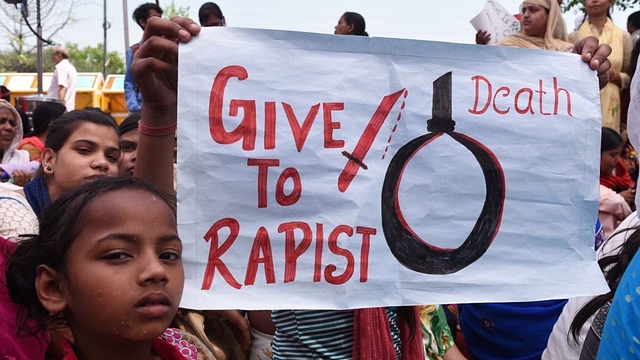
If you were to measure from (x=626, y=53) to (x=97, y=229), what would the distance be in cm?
590

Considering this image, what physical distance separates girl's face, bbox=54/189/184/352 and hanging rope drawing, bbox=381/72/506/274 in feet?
1.76

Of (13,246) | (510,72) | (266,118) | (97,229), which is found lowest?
(13,246)

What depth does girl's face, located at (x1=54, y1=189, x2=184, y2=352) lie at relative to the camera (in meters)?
1.66

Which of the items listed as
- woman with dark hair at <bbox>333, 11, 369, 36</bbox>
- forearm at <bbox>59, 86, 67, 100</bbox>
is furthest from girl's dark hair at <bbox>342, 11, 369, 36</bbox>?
forearm at <bbox>59, 86, 67, 100</bbox>

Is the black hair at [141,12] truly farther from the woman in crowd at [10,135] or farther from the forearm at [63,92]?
the forearm at [63,92]

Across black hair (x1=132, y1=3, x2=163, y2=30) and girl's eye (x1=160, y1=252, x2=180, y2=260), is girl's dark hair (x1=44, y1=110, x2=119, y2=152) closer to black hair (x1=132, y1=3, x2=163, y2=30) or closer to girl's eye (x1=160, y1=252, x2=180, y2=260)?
girl's eye (x1=160, y1=252, x2=180, y2=260)

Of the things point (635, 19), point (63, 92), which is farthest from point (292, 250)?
point (63, 92)

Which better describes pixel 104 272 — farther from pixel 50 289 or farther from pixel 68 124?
pixel 68 124

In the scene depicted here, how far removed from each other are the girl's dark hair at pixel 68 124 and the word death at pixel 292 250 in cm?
172

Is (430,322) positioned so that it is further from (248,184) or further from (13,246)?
(13,246)

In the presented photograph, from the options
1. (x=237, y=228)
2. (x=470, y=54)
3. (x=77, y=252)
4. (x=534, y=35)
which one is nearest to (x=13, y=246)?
(x=77, y=252)

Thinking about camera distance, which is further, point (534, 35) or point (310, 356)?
point (534, 35)

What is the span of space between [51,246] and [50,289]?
0.10 m

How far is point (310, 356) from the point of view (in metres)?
2.21
